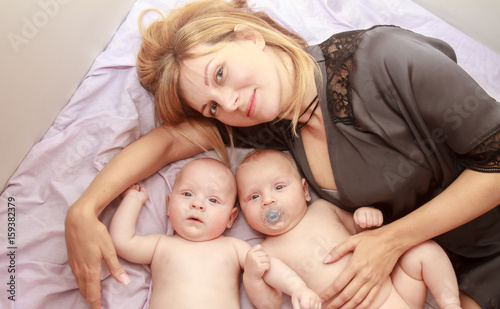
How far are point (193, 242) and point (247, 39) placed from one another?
68 centimetres

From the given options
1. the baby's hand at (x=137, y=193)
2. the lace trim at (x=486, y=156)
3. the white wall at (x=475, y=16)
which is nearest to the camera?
the lace trim at (x=486, y=156)

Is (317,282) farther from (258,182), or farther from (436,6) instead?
(436,6)

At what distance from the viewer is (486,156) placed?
3.99ft

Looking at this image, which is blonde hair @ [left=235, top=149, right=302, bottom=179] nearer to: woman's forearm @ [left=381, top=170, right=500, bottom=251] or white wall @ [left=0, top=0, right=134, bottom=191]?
woman's forearm @ [left=381, top=170, right=500, bottom=251]

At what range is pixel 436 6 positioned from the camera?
205cm

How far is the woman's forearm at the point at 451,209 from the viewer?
124cm

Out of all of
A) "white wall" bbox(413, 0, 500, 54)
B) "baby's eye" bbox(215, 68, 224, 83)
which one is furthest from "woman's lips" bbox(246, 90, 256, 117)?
"white wall" bbox(413, 0, 500, 54)

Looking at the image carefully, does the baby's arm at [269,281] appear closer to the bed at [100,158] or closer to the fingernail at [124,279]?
the bed at [100,158]

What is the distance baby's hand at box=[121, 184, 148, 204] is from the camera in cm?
153

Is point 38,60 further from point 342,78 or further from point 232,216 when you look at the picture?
point 342,78

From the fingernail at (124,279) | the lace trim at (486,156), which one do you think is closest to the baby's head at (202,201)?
the fingernail at (124,279)

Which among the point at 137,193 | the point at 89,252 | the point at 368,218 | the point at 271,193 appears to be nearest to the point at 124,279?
the point at 89,252

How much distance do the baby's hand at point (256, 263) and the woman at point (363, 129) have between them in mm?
196

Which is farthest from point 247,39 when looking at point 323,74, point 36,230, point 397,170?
point 36,230
